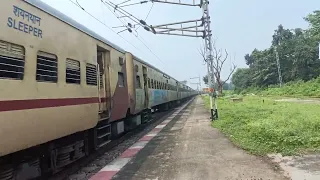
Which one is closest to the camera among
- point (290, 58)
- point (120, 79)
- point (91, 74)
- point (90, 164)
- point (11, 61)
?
point (11, 61)

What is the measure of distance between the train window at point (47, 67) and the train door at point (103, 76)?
2932 mm

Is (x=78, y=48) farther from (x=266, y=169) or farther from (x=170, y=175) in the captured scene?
(x=266, y=169)

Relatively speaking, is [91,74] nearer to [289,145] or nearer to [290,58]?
[289,145]

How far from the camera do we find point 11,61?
473 cm

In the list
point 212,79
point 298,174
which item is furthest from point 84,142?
point 212,79

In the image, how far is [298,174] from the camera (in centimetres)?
574

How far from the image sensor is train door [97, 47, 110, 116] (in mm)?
9039

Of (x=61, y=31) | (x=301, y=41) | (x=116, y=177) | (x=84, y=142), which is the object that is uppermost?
(x=301, y=41)

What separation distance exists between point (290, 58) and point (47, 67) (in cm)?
6415

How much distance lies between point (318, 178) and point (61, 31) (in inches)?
191

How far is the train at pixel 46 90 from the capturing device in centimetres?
464

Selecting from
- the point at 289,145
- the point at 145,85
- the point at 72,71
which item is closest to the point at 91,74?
the point at 72,71

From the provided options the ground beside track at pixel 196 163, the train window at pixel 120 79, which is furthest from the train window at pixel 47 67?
the train window at pixel 120 79

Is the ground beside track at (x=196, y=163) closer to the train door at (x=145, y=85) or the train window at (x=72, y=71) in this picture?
the train window at (x=72, y=71)
